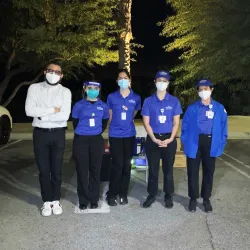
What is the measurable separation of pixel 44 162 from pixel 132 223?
135 cm

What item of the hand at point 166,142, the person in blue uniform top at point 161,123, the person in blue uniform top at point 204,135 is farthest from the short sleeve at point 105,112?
the person in blue uniform top at point 204,135

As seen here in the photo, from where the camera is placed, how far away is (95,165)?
4906 mm

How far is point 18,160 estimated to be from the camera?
331 inches

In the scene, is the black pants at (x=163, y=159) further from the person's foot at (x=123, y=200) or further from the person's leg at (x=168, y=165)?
the person's foot at (x=123, y=200)

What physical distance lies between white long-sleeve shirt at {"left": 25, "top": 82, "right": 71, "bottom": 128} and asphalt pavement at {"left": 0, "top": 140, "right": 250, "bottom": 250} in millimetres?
1226

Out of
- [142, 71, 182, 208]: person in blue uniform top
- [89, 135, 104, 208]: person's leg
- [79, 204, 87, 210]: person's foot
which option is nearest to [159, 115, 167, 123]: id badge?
[142, 71, 182, 208]: person in blue uniform top

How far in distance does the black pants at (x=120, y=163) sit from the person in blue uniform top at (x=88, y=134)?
0.67 ft

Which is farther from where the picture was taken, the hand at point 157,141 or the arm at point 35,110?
the hand at point 157,141

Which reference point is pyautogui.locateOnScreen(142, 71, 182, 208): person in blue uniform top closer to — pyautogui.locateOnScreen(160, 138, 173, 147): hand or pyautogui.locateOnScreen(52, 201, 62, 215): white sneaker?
pyautogui.locateOnScreen(160, 138, 173, 147): hand

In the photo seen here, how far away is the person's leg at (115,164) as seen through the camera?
5.00m

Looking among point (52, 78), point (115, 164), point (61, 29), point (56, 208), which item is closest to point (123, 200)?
point (115, 164)

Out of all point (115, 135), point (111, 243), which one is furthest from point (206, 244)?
point (115, 135)

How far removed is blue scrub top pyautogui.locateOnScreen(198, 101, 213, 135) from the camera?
15.8 feet

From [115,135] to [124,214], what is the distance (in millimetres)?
1044
